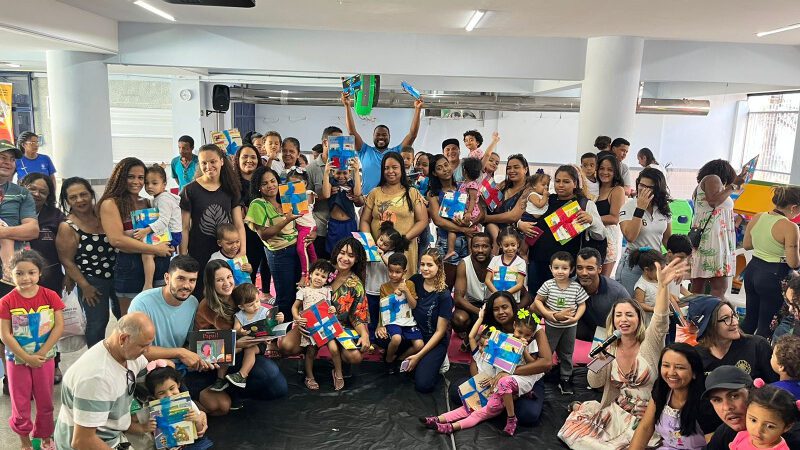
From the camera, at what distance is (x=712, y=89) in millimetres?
9812

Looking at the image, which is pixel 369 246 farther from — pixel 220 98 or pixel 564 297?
pixel 220 98

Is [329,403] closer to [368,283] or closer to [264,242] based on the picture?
[368,283]

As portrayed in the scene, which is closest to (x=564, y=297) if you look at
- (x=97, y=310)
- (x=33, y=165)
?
(x=97, y=310)

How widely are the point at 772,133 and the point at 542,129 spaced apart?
4956mm

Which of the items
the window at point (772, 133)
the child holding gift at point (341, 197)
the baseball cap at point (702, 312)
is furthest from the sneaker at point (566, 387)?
the window at point (772, 133)

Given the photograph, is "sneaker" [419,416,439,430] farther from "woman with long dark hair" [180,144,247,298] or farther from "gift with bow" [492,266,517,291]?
"woman with long dark hair" [180,144,247,298]

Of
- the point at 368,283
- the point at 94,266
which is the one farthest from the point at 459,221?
the point at 94,266

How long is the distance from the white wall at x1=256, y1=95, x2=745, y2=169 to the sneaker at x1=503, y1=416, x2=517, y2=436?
11226mm

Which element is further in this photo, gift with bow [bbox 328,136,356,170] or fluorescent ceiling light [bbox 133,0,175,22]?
fluorescent ceiling light [bbox 133,0,175,22]

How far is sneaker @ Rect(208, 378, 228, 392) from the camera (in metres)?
3.18

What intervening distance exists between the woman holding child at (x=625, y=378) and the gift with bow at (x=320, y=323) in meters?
1.52

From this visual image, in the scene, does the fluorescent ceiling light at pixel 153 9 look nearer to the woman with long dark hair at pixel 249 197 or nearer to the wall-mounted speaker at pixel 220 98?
the woman with long dark hair at pixel 249 197

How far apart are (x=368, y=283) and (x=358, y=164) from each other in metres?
0.98

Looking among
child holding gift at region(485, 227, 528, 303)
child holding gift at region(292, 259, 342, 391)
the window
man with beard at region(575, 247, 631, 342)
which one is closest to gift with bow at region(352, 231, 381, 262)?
child holding gift at region(292, 259, 342, 391)
